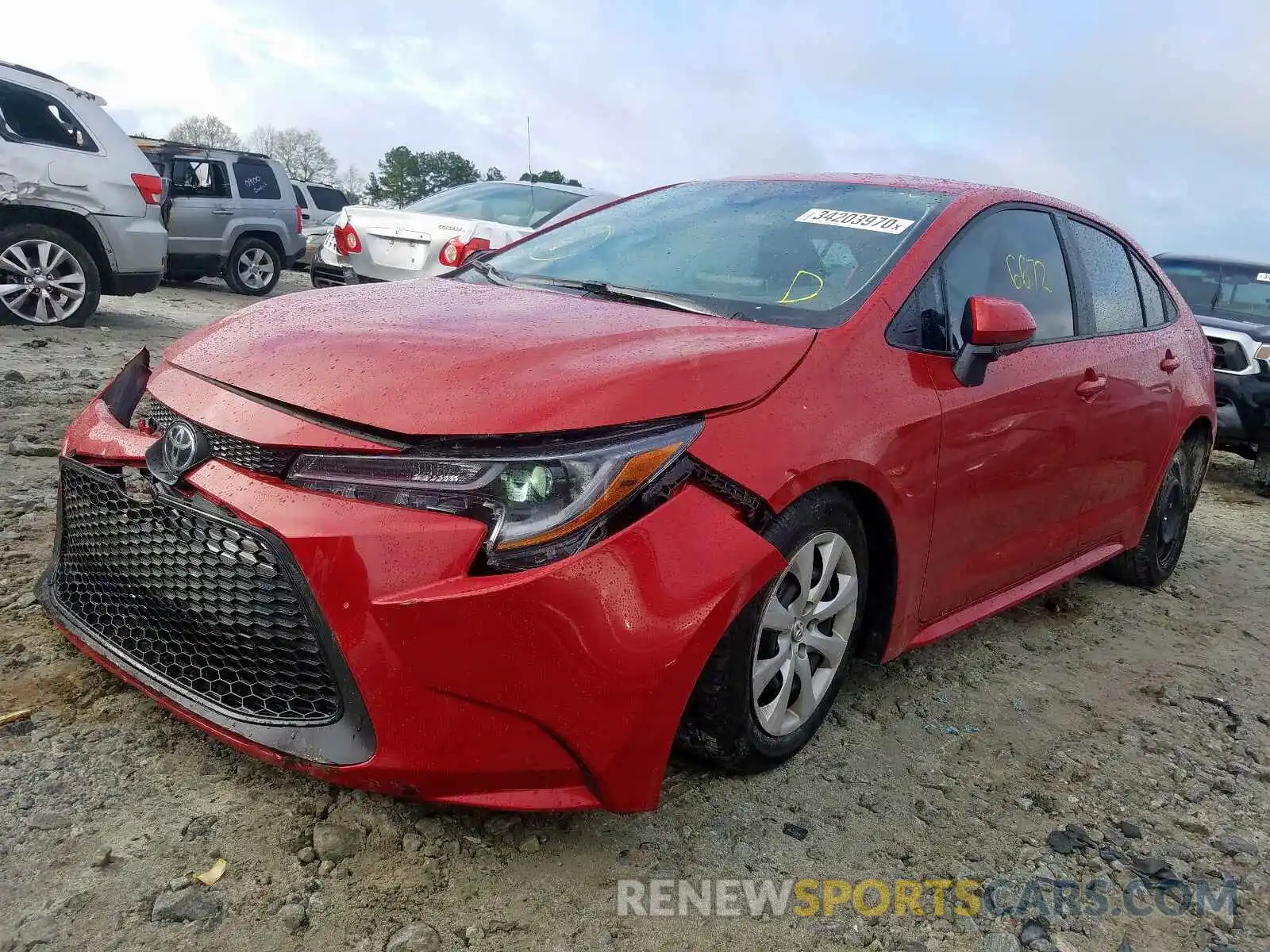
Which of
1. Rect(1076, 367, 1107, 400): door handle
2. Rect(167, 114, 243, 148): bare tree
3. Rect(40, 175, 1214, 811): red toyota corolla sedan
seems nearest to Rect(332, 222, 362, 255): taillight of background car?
Rect(40, 175, 1214, 811): red toyota corolla sedan

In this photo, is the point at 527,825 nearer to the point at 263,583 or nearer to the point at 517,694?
the point at 517,694

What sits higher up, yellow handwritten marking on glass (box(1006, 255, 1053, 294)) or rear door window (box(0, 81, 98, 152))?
rear door window (box(0, 81, 98, 152))

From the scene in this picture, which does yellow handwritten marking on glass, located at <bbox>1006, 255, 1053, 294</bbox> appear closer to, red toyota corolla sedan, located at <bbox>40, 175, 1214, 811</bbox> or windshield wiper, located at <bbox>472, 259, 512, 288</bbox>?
red toyota corolla sedan, located at <bbox>40, 175, 1214, 811</bbox>

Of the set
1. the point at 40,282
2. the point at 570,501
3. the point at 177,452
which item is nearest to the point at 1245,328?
the point at 570,501

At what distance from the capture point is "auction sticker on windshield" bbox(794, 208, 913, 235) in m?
3.08

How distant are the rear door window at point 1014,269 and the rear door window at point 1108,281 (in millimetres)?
211

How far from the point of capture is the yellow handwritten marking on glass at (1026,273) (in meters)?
3.36

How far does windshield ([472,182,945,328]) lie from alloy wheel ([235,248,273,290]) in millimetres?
10928

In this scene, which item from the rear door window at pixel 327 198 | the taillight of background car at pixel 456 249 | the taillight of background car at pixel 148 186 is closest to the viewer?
the taillight of background car at pixel 456 249

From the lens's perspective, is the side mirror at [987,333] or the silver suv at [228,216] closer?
the side mirror at [987,333]

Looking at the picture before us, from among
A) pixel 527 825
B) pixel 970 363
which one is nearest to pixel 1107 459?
pixel 970 363

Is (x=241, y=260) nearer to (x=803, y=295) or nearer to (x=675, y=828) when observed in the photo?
(x=803, y=295)

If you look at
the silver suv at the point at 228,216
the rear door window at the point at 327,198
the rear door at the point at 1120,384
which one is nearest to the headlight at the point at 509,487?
the rear door at the point at 1120,384

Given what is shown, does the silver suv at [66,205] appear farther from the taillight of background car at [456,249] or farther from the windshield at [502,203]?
the taillight of background car at [456,249]
